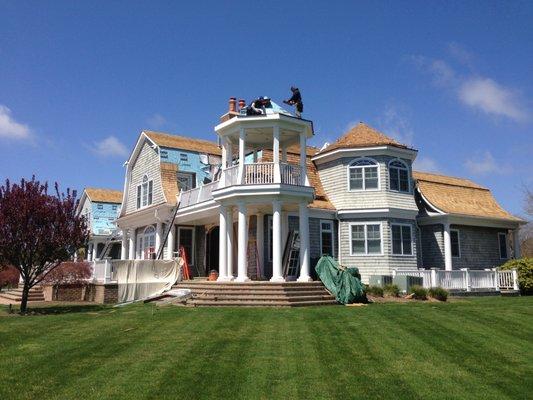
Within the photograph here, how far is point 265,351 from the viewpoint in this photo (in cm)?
958

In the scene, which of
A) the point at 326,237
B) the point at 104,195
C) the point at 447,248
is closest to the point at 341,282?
the point at 326,237

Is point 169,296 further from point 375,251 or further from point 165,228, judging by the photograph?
point 375,251

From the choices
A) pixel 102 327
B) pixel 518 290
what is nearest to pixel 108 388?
pixel 102 327

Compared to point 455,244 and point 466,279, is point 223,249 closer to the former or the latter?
point 466,279

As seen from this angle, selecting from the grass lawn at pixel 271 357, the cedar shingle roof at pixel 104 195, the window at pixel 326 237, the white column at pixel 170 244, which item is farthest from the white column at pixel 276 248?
the cedar shingle roof at pixel 104 195

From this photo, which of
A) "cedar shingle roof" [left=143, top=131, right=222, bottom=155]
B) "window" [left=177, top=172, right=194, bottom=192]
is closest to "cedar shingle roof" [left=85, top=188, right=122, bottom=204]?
"cedar shingle roof" [left=143, top=131, right=222, bottom=155]

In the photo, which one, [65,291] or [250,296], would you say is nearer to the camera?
[250,296]

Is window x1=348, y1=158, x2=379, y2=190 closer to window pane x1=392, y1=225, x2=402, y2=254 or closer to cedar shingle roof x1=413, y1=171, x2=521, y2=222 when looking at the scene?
window pane x1=392, y1=225, x2=402, y2=254

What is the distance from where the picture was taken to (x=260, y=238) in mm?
22438

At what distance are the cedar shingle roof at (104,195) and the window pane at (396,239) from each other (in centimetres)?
2562

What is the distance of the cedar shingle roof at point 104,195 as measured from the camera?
136 ft

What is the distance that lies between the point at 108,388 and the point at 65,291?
17571 mm

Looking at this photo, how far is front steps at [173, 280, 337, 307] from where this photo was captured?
54.9 ft

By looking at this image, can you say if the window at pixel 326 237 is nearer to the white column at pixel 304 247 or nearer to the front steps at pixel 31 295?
the white column at pixel 304 247
